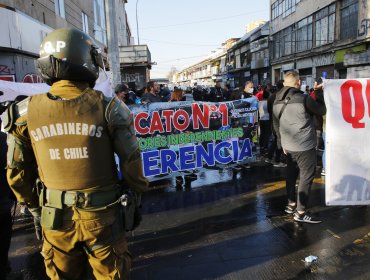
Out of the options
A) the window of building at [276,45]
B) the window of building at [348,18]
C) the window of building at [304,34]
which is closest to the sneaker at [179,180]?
the window of building at [348,18]

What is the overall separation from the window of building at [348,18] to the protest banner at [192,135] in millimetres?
18700

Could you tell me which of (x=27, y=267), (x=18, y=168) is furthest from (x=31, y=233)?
(x=18, y=168)

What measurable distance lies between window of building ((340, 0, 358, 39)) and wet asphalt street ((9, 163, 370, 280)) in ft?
64.8

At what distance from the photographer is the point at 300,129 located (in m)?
4.33

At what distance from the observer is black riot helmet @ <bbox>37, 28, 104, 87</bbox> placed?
202 centimetres

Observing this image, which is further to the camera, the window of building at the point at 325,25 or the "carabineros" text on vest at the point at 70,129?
the window of building at the point at 325,25

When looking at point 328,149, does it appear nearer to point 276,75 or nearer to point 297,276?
point 297,276

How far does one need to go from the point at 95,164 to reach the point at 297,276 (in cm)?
235

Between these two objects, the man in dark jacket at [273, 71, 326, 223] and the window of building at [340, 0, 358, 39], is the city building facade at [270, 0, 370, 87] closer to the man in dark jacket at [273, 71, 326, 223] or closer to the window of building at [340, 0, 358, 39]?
the window of building at [340, 0, 358, 39]

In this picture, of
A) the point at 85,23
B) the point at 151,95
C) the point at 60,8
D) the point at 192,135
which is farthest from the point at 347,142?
the point at 85,23

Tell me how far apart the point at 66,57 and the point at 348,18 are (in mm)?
24815

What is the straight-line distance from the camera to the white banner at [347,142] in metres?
4.32

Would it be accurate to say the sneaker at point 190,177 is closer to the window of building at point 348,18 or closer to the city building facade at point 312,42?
the city building facade at point 312,42

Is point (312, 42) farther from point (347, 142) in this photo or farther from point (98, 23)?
point (347, 142)
